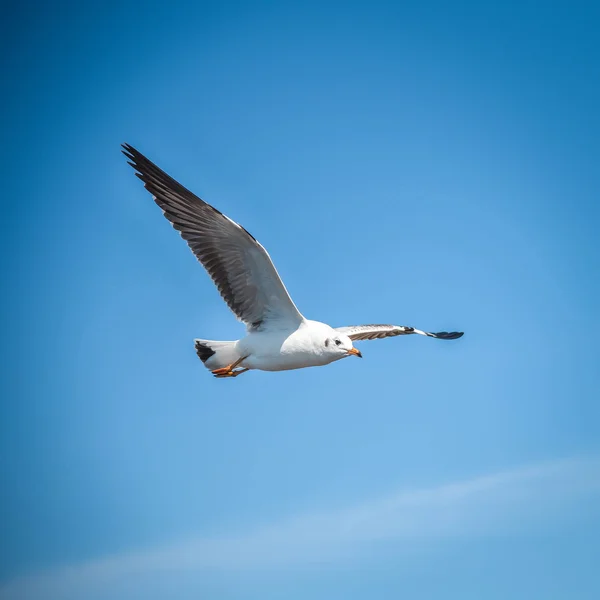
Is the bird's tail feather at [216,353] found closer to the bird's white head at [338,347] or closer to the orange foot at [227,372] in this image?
the orange foot at [227,372]

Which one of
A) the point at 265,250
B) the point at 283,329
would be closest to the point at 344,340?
the point at 283,329

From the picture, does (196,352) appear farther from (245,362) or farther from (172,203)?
(172,203)

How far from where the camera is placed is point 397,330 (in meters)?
16.2

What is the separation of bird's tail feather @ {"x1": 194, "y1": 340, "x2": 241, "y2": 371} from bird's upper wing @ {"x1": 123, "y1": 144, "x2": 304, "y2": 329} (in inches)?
29.6

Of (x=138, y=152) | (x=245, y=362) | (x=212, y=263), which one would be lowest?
(x=245, y=362)

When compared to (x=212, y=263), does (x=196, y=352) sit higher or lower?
lower

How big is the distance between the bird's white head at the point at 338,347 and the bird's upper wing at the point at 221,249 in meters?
0.64

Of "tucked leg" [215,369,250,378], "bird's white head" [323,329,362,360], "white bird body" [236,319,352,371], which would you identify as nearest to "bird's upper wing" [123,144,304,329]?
"white bird body" [236,319,352,371]

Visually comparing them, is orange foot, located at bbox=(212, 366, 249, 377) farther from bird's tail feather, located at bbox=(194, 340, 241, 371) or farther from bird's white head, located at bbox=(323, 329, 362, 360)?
bird's white head, located at bbox=(323, 329, 362, 360)

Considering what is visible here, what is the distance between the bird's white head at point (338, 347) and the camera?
40.6 feet

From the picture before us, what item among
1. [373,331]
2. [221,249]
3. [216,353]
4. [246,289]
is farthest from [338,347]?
[373,331]

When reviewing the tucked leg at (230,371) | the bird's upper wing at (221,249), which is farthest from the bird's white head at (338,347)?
the tucked leg at (230,371)

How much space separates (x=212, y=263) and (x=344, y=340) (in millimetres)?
2477

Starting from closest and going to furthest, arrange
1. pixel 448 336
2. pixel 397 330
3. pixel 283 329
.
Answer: pixel 283 329, pixel 397 330, pixel 448 336
